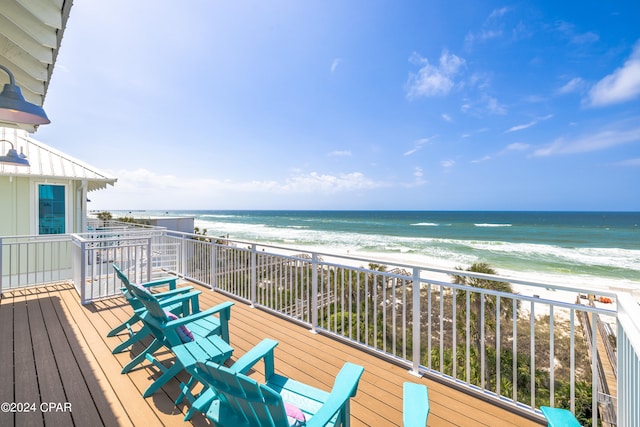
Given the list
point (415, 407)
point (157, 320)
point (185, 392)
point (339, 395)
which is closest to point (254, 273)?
point (157, 320)

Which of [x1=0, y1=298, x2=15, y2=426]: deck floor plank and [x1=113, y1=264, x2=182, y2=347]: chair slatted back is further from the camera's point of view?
[x1=113, y1=264, x2=182, y2=347]: chair slatted back

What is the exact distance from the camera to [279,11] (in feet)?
22.3

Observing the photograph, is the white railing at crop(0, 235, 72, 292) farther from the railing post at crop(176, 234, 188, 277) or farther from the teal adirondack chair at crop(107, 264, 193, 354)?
the teal adirondack chair at crop(107, 264, 193, 354)

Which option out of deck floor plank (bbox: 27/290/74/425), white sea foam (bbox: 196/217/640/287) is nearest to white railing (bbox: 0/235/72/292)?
deck floor plank (bbox: 27/290/74/425)

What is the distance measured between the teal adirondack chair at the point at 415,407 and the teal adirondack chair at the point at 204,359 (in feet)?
2.70

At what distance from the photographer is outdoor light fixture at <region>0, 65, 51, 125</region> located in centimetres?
161

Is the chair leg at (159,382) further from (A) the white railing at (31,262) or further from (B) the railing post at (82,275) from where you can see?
(A) the white railing at (31,262)

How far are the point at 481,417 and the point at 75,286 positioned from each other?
6.21 m

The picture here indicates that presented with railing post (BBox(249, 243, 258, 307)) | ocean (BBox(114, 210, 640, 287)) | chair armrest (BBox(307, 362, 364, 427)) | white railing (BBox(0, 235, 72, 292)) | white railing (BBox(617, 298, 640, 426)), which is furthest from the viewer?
ocean (BBox(114, 210, 640, 287))

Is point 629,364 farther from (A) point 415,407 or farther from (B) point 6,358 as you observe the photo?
(B) point 6,358

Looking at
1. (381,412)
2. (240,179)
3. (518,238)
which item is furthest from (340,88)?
(240,179)

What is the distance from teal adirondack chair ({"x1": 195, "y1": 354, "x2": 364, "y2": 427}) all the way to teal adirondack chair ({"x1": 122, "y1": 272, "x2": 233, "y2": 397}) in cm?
65

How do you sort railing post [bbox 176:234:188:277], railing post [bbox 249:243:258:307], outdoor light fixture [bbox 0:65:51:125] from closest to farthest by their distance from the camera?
outdoor light fixture [bbox 0:65:51:125]
railing post [bbox 249:243:258:307]
railing post [bbox 176:234:188:277]

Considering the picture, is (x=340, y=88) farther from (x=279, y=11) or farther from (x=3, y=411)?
(x=3, y=411)
